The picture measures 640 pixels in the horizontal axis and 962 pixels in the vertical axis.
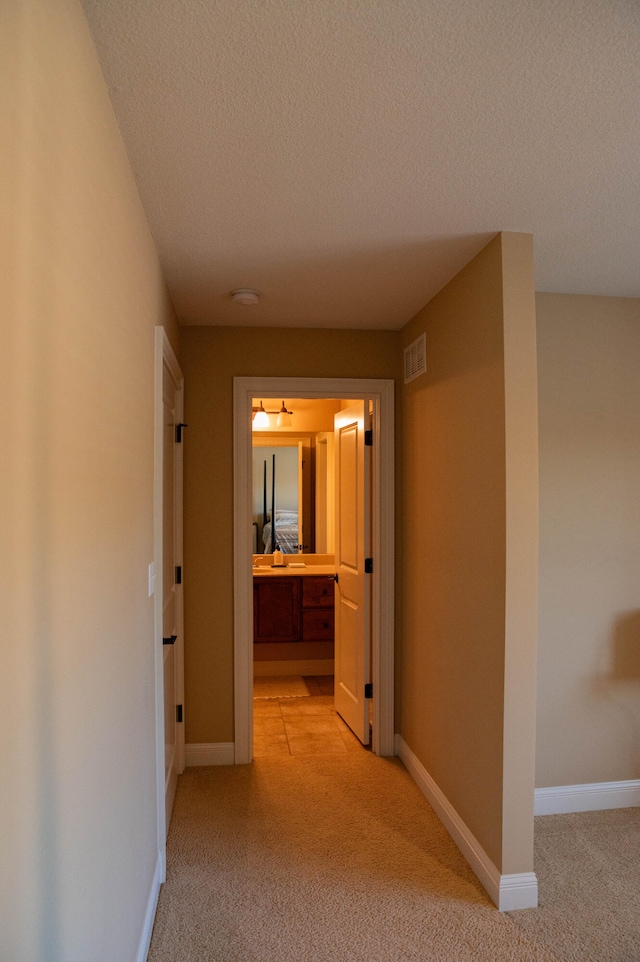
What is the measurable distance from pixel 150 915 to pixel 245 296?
2505 millimetres

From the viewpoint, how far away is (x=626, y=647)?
3.05 meters

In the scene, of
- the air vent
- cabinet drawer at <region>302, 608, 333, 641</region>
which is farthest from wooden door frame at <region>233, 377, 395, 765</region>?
cabinet drawer at <region>302, 608, 333, 641</region>

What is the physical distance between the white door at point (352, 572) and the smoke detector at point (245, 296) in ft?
3.47

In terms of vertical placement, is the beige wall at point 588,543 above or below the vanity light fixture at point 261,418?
below

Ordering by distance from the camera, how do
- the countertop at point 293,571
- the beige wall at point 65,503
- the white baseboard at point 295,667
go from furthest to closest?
1. the white baseboard at point 295,667
2. the countertop at point 293,571
3. the beige wall at point 65,503

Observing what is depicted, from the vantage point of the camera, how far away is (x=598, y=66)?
4.63 feet

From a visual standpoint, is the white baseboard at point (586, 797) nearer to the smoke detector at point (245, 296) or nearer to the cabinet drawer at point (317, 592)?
the cabinet drawer at point (317, 592)

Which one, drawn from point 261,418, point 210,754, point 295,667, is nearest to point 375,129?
point 210,754

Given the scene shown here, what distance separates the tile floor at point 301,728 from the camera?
12.0 feet

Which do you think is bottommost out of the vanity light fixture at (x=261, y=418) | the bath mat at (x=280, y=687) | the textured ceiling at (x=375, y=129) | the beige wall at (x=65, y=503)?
the bath mat at (x=280, y=687)

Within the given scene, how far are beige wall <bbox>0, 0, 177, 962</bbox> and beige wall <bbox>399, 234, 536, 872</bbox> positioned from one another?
1309 mm

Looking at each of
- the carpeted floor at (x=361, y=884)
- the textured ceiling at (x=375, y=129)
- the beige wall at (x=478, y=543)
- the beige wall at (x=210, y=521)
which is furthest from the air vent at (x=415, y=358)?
the carpeted floor at (x=361, y=884)

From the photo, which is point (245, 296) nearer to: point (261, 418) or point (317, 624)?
point (261, 418)

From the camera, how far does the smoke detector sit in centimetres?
293
